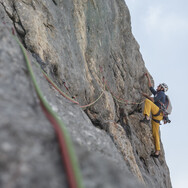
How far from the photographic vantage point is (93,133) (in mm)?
3145

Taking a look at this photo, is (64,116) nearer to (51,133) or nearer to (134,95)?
(51,133)

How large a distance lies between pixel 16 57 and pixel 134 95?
931 cm

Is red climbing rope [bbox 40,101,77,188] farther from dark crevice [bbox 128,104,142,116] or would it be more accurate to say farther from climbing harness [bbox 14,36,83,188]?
dark crevice [bbox 128,104,142,116]

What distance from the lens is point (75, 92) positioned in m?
6.24

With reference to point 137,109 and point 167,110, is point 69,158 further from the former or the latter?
point 137,109

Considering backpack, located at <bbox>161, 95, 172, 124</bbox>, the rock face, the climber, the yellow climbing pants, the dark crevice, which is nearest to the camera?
the rock face

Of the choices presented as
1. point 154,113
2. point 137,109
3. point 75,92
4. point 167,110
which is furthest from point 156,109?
point 75,92

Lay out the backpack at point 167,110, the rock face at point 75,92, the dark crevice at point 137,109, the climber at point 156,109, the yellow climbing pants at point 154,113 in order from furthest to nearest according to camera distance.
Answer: the dark crevice at point 137,109 → the backpack at point 167,110 → the climber at point 156,109 → the yellow climbing pants at point 154,113 → the rock face at point 75,92

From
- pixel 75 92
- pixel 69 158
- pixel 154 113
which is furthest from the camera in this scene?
pixel 154 113

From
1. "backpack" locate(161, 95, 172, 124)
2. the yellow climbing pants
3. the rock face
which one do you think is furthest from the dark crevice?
"backpack" locate(161, 95, 172, 124)

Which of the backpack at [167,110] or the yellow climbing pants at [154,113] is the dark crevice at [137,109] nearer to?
the yellow climbing pants at [154,113]

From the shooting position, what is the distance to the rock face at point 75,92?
1401mm

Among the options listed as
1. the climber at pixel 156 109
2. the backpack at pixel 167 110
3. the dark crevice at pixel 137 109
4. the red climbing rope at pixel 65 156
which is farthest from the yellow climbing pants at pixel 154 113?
the red climbing rope at pixel 65 156

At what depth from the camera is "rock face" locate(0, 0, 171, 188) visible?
55.2 inches
